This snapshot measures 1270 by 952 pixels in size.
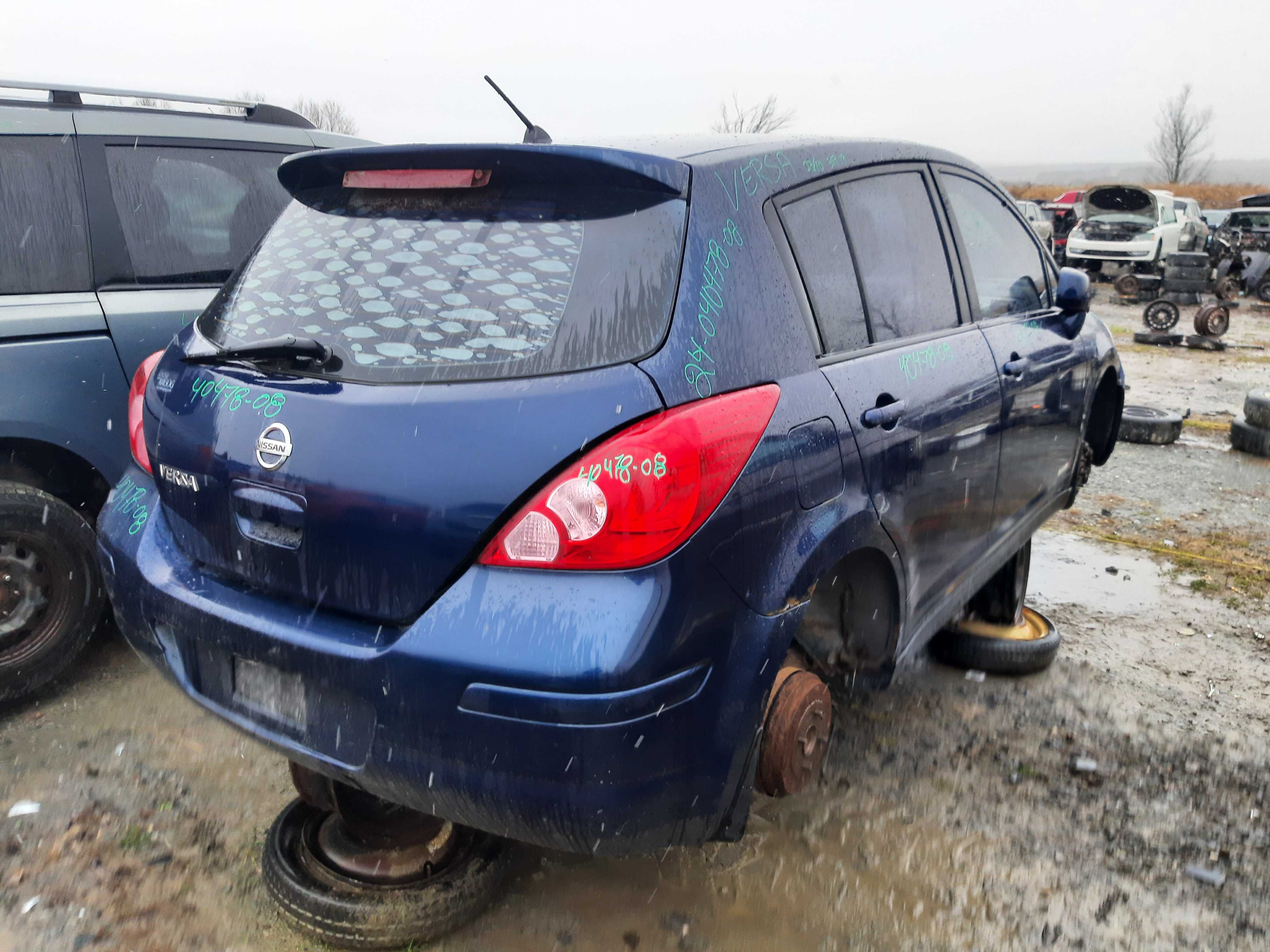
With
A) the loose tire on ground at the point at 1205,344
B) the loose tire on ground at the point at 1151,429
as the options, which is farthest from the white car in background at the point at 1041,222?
the loose tire on ground at the point at 1151,429

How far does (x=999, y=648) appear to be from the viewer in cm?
369

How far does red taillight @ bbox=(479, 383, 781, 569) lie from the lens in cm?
178

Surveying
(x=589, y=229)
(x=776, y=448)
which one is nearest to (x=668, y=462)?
(x=776, y=448)

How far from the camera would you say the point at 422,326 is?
1998mm

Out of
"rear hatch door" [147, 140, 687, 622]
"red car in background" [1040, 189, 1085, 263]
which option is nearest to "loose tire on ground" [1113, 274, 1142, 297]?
"red car in background" [1040, 189, 1085, 263]

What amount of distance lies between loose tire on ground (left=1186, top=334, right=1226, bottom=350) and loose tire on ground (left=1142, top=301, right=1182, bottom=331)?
0.97 meters

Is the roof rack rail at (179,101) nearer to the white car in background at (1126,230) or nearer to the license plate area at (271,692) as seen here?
the license plate area at (271,692)

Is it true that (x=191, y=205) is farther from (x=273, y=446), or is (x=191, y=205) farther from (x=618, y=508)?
(x=618, y=508)

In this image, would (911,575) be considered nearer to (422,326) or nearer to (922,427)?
(922,427)

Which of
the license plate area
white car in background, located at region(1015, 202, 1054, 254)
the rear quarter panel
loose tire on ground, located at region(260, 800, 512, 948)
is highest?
the rear quarter panel

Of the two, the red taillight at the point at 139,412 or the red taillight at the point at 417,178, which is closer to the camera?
the red taillight at the point at 417,178

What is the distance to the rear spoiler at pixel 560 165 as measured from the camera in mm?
2047

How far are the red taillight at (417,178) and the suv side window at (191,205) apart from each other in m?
1.33

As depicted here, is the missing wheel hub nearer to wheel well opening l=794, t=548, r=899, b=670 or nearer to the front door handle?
wheel well opening l=794, t=548, r=899, b=670
